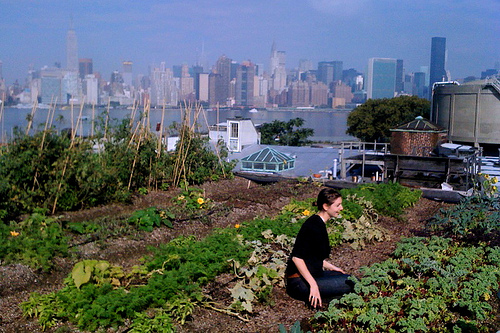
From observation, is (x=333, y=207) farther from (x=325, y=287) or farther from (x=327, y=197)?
(x=325, y=287)

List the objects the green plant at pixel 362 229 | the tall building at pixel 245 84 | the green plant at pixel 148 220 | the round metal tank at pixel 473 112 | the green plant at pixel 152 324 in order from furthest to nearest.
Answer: the tall building at pixel 245 84 < the round metal tank at pixel 473 112 < the green plant at pixel 148 220 < the green plant at pixel 362 229 < the green plant at pixel 152 324

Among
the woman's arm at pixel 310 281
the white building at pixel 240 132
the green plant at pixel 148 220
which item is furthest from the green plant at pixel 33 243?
the white building at pixel 240 132

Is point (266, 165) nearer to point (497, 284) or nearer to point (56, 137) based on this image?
point (56, 137)

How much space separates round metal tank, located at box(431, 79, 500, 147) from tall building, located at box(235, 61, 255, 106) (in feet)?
343

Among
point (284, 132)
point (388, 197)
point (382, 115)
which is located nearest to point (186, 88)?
point (284, 132)

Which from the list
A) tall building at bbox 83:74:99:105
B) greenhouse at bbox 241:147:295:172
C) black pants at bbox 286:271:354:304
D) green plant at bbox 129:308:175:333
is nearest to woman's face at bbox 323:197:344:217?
black pants at bbox 286:271:354:304

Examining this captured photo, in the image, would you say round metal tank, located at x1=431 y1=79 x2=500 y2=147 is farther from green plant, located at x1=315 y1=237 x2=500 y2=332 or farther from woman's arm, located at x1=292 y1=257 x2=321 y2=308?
woman's arm, located at x1=292 y1=257 x2=321 y2=308

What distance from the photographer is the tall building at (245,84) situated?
14262 centimetres

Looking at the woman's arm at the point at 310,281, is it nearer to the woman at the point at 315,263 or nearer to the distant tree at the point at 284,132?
the woman at the point at 315,263

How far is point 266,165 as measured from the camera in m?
17.4

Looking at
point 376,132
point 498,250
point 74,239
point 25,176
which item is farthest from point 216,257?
point 376,132

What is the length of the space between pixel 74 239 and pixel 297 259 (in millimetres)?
3852

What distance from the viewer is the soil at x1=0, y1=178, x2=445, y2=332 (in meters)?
4.83

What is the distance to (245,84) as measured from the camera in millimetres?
146500
